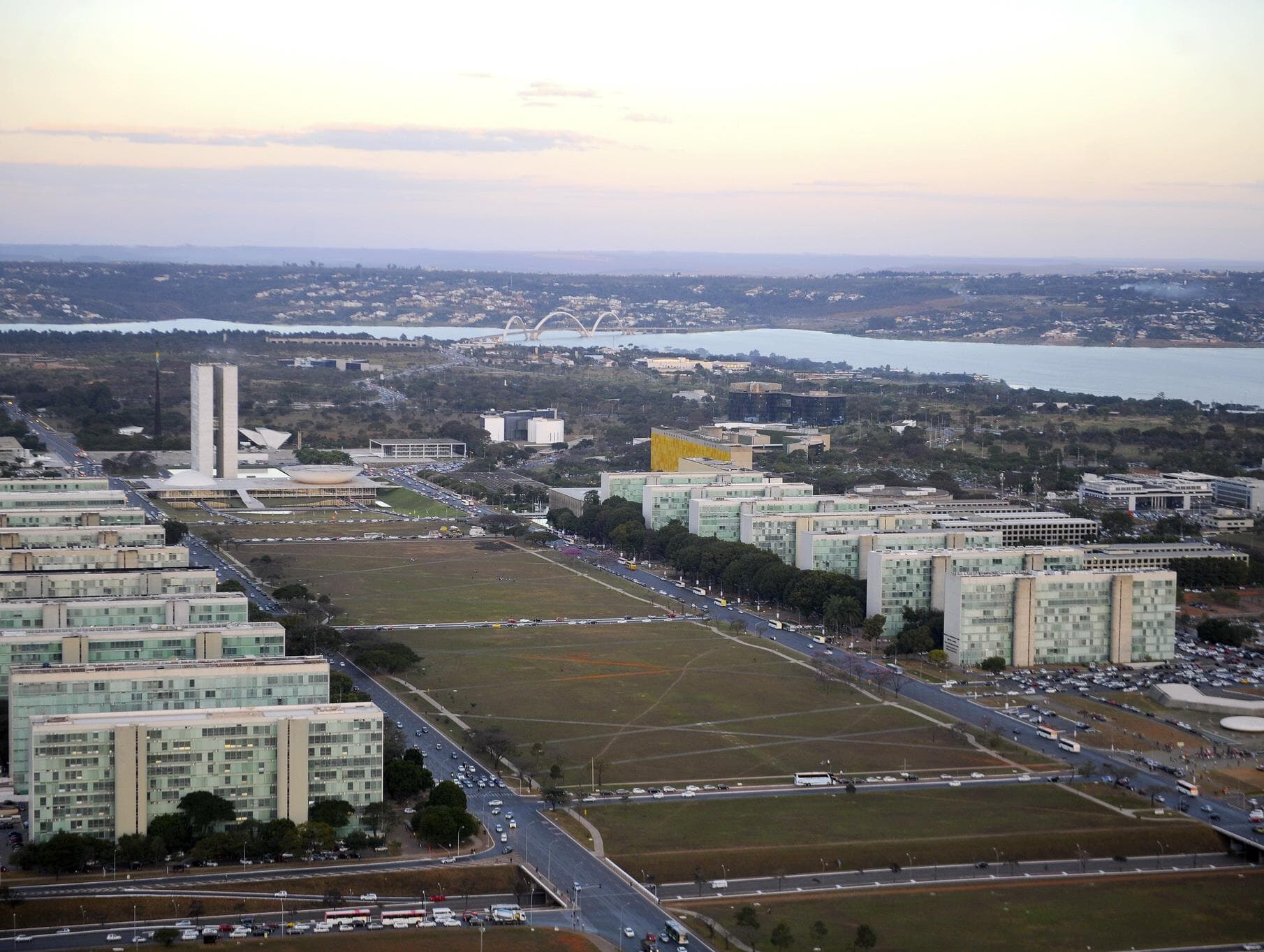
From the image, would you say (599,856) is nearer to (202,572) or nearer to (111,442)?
(202,572)

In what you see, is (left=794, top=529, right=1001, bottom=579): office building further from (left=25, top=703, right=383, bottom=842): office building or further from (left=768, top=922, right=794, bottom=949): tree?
(left=768, top=922, right=794, bottom=949): tree

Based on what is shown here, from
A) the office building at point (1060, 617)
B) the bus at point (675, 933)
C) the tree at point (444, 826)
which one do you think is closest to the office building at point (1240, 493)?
the office building at point (1060, 617)

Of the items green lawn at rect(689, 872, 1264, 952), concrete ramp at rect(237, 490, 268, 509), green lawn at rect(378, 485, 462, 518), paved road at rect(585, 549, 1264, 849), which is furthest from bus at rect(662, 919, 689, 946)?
concrete ramp at rect(237, 490, 268, 509)

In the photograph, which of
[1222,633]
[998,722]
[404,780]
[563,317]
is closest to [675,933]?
[404,780]

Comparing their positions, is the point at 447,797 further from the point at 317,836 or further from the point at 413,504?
the point at 413,504

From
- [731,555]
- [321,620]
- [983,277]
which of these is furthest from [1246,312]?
[321,620]

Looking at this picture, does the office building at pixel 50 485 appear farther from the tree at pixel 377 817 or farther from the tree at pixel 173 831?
the tree at pixel 377 817

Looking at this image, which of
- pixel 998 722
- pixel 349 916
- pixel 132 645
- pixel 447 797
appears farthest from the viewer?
pixel 998 722
